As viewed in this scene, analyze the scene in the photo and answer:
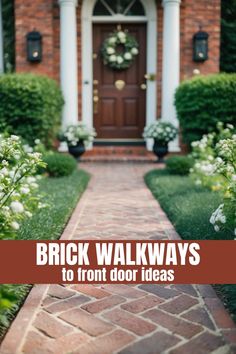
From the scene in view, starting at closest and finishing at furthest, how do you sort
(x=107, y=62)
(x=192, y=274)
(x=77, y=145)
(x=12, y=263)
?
(x=12, y=263)
(x=192, y=274)
(x=77, y=145)
(x=107, y=62)

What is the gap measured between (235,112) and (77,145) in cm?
285

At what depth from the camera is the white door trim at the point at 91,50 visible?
9.52 m

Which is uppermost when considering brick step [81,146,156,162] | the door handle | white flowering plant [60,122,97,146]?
the door handle

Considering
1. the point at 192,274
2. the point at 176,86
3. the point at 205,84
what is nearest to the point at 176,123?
the point at 176,86

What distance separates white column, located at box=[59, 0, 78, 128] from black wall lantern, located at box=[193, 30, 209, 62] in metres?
2.30

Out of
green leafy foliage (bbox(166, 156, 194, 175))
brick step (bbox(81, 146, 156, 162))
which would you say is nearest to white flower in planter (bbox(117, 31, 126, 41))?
brick step (bbox(81, 146, 156, 162))

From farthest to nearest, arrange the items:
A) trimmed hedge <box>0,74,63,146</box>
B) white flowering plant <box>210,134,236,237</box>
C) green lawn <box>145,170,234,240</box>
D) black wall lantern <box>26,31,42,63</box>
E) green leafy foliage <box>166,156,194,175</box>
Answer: black wall lantern <box>26,31,42,63</box>, trimmed hedge <box>0,74,63,146</box>, green leafy foliage <box>166,156,194,175</box>, green lawn <box>145,170,234,240</box>, white flowering plant <box>210,134,236,237</box>

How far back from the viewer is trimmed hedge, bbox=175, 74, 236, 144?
26.1 ft

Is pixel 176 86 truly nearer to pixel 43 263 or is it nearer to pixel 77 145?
pixel 77 145

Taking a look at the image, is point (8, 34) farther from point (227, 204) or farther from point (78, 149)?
point (227, 204)

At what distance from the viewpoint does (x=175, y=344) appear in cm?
221

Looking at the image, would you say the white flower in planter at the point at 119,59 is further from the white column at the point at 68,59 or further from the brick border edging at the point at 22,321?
the brick border edging at the point at 22,321

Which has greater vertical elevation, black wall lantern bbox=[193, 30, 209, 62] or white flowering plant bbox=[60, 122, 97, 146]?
black wall lantern bbox=[193, 30, 209, 62]

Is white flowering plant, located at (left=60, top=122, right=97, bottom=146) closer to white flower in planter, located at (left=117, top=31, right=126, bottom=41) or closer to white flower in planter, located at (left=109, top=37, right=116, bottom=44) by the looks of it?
white flower in planter, located at (left=109, top=37, right=116, bottom=44)
